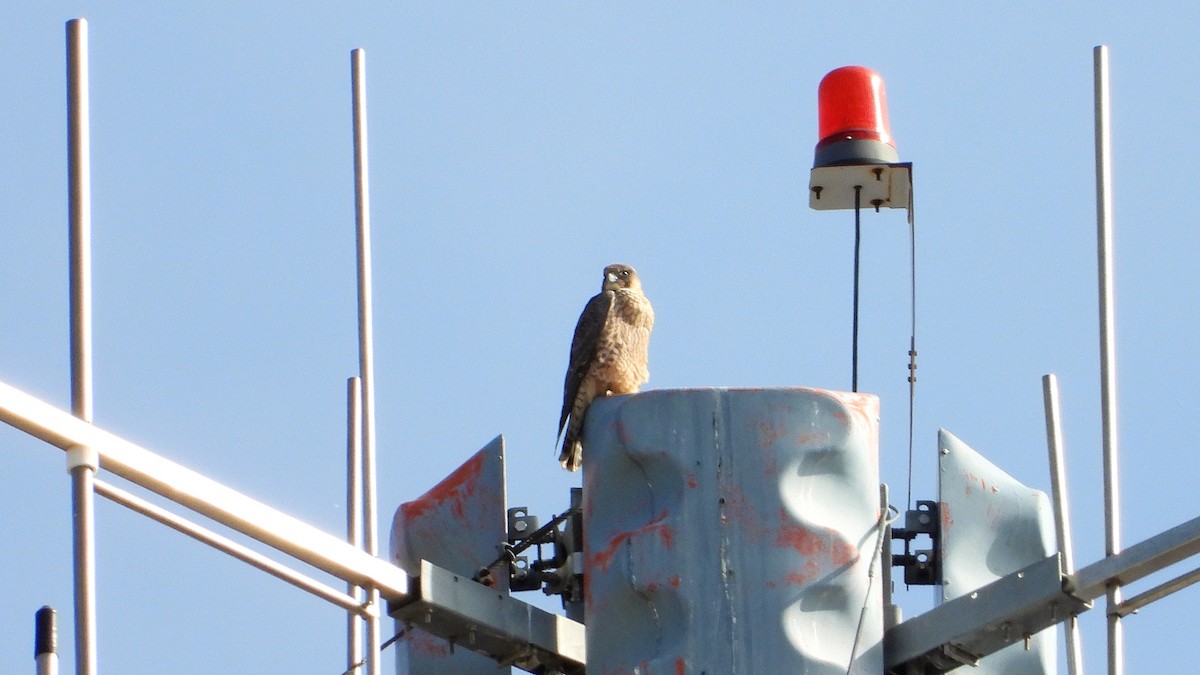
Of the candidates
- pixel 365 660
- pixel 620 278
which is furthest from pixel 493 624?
pixel 620 278

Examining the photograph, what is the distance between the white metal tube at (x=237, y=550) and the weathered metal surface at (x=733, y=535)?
89 cm

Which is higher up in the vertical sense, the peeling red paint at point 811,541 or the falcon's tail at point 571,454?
the falcon's tail at point 571,454

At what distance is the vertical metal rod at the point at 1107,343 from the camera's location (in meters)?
7.43

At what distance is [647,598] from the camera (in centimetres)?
792

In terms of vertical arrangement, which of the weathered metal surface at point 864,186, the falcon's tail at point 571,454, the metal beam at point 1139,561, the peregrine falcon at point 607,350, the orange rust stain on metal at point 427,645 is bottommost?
the orange rust stain on metal at point 427,645

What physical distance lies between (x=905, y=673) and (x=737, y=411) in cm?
97

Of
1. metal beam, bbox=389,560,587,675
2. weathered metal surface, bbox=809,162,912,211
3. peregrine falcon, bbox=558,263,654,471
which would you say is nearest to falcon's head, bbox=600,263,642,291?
peregrine falcon, bbox=558,263,654,471

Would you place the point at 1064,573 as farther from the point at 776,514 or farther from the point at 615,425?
the point at 615,425

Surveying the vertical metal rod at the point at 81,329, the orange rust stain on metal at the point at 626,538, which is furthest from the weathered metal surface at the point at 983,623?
the vertical metal rod at the point at 81,329

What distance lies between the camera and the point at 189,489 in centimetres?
628

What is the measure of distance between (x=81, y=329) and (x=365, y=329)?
7.11 ft

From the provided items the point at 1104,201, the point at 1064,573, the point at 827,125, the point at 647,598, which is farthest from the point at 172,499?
the point at 827,125

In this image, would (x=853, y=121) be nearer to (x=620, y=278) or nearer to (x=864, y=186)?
(x=864, y=186)

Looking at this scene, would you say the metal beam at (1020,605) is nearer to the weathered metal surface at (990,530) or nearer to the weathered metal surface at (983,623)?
the weathered metal surface at (983,623)
